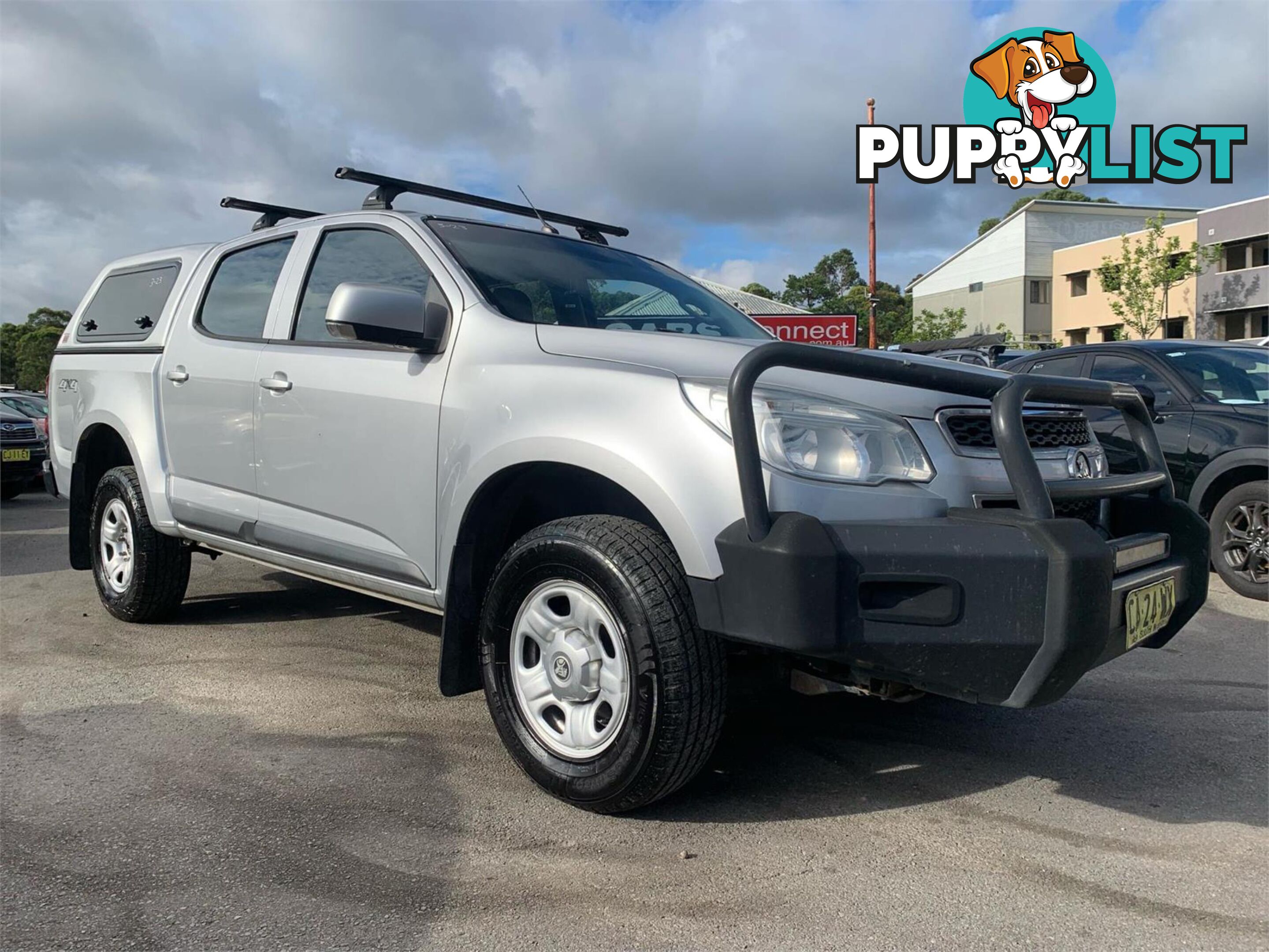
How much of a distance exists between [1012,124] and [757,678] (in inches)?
782

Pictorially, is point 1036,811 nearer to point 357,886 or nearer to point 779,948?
point 779,948

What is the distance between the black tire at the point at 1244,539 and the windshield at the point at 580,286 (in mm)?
3448

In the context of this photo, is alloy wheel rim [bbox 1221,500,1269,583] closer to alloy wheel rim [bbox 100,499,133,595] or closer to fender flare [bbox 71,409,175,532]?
fender flare [bbox 71,409,175,532]

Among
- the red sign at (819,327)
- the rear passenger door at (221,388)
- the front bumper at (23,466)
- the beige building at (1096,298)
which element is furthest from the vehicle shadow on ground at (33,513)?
the beige building at (1096,298)

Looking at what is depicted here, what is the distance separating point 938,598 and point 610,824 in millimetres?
1132

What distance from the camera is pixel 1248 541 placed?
5.96 m

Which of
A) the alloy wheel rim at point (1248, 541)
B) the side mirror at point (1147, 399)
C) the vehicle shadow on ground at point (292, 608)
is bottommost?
the vehicle shadow on ground at point (292, 608)

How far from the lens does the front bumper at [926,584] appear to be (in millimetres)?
2371

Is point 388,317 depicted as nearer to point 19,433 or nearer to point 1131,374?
point 1131,374

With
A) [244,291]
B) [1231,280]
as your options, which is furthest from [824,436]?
[1231,280]

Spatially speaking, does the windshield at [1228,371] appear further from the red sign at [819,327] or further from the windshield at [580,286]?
the red sign at [819,327]

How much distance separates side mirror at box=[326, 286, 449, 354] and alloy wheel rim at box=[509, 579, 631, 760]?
963mm

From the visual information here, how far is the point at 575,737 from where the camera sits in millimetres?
2943

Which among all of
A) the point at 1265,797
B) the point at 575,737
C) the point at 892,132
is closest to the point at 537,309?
the point at 575,737
